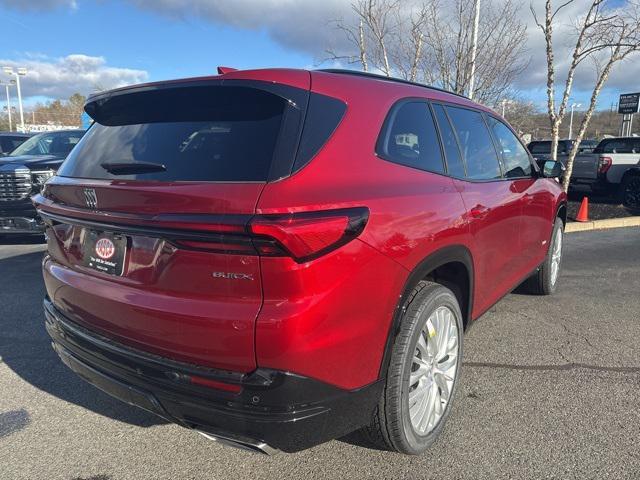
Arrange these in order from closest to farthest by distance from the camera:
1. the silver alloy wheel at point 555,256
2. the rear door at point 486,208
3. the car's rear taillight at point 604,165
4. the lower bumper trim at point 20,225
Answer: the rear door at point 486,208, the silver alloy wheel at point 555,256, the lower bumper trim at point 20,225, the car's rear taillight at point 604,165

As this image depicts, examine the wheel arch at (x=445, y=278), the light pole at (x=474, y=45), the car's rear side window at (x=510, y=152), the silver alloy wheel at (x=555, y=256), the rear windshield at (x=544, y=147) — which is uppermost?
the light pole at (x=474, y=45)

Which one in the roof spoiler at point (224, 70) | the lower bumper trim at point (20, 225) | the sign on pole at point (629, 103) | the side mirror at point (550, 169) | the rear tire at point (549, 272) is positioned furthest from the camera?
the sign on pole at point (629, 103)

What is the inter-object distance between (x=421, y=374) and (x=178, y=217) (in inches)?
57.9

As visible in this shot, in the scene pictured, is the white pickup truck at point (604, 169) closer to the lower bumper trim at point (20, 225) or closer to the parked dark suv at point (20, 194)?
the parked dark suv at point (20, 194)

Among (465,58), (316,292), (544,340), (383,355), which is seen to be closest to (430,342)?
(383,355)

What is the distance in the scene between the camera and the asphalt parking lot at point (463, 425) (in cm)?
248

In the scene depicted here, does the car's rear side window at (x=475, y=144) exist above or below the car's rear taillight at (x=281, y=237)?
above

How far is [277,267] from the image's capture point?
181 centimetres

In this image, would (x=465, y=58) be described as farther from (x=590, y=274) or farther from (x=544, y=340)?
(x=544, y=340)

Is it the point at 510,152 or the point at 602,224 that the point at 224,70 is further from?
the point at 602,224

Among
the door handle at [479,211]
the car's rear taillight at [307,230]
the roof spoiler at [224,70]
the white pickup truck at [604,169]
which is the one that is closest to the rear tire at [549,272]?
the door handle at [479,211]

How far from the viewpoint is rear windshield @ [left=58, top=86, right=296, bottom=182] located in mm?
2004

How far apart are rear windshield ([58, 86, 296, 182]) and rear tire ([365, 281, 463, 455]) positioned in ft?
3.44

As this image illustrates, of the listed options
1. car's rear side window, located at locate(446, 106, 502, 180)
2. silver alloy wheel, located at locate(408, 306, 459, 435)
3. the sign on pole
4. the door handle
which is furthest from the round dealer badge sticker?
the sign on pole
